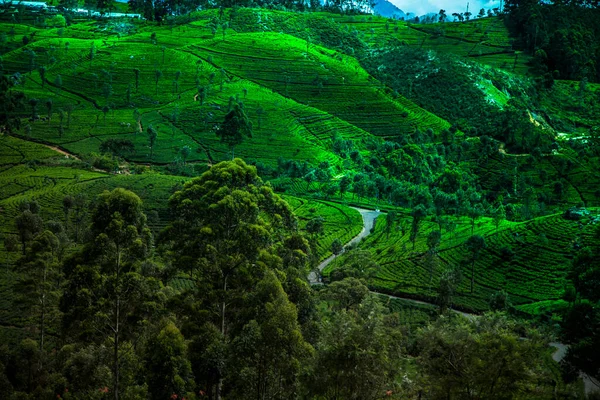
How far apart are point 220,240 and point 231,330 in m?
3.41

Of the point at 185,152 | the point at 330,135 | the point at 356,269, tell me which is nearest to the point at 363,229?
the point at 356,269

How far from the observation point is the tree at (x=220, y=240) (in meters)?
19.5

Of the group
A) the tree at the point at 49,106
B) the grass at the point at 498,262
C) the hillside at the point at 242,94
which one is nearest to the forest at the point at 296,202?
the grass at the point at 498,262

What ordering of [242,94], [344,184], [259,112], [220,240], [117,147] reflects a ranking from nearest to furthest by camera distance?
[220,240] → [344,184] → [117,147] → [259,112] → [242,94]

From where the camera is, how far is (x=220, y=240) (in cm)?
1991

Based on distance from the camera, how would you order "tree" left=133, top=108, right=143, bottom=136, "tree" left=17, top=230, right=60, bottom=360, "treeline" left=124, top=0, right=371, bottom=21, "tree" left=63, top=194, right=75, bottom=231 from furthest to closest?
"treeline" left=124, top=0, right=371, bottom=21 → "tree" left=133, top=108, right=143, bottom=136 → "tree" left=63, top=194, right=75, bottom=231 → "tree" left=17, top=230, right=60, bottom=360

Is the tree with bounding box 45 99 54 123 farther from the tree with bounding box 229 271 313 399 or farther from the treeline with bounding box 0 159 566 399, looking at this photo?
the tree with bounding box 229 271 313 399

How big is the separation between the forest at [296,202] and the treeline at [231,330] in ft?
0.33

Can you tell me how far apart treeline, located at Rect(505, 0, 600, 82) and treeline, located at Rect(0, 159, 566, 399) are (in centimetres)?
14277

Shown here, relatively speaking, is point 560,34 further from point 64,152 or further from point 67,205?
point 67,205

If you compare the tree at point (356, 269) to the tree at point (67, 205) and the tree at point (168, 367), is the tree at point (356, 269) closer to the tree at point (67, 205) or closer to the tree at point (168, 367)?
the tree at point (168, 367)

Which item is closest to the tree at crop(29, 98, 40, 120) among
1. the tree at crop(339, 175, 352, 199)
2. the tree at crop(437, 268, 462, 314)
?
the tree at crop(339, 175, 352, 199)

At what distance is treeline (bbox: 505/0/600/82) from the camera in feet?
490

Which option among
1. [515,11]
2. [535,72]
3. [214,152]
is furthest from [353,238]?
[515,11]
